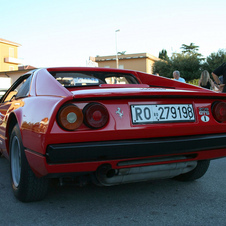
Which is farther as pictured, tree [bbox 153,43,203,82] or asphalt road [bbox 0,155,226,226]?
tree [bbox 153,43,203,82]

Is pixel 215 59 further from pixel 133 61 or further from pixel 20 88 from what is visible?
pixel 20 88

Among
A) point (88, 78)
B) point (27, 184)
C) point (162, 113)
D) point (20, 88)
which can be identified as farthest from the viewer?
point (20, 88)

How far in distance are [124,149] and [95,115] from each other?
1.05ft

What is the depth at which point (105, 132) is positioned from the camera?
2.25 meters

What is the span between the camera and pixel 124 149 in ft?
7.41

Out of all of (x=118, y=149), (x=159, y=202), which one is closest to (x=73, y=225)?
(x=118, y=149)

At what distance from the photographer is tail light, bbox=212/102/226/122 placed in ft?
8.87

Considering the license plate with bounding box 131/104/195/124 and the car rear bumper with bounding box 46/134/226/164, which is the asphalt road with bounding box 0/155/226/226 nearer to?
the car rear bumper with bounding box 46/134/226/164

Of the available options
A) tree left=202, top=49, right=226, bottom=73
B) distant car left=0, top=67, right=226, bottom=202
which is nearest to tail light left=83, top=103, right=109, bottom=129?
distant car left=0, top=67, right=226, bottom=202

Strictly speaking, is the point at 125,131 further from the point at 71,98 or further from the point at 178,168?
the point at 178,168

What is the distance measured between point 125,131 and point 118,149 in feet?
0.48

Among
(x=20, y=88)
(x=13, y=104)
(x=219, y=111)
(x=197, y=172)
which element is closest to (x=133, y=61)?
(x=20, y=88)

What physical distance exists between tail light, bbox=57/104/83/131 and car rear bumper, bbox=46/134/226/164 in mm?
135

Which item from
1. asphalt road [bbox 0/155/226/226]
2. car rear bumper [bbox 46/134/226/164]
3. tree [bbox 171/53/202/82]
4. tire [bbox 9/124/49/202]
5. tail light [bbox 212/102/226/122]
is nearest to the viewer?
car rear bumper [bbox 46/134/226/164]
